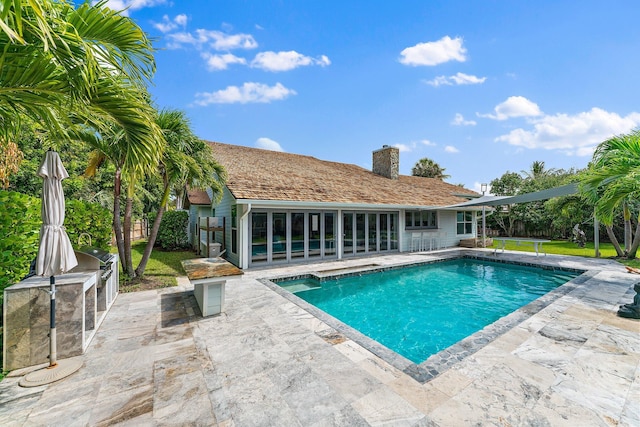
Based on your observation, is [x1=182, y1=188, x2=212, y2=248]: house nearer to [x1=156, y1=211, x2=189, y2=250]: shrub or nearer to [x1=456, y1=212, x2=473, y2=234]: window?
[x1=156, y1=211, x2=189, y2=250]: shrub

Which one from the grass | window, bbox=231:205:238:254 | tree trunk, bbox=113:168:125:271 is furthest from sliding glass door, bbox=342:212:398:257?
tree trunk, bbox=113:168:125:271

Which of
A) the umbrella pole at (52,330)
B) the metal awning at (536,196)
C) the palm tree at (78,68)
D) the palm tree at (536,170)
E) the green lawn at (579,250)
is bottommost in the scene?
the green lawn at (579,250)

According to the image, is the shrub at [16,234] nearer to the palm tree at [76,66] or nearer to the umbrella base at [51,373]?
the umbrella base at [51,373]

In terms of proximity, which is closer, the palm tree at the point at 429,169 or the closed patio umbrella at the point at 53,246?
the closed patio umbrella at the point at 53,246

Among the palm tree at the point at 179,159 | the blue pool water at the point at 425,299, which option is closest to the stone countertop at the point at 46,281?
the palm tree at the point at 179,159

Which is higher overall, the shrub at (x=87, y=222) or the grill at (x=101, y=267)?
the shrub at (x=87, y=222)

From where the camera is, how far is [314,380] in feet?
9.63

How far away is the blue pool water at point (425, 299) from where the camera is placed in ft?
16.3

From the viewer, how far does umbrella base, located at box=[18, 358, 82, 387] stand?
2.88 meters

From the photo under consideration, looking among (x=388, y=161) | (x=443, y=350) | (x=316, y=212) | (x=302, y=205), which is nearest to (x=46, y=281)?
A: (x=443, y=350)

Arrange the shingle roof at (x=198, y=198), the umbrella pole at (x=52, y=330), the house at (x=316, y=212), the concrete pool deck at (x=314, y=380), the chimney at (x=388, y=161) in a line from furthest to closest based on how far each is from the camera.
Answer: the chimney at (x=388, y=161)
the shingle roof at (x=198, y=198)
the house at (x=316, y=212)
the umbrella pole at (x=52, y=330)
the concrete pool deck at (x=314, y=380)

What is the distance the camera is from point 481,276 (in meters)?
9.55

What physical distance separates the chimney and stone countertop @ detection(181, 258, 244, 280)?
1389 centimetres

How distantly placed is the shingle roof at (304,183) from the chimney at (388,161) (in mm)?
647
